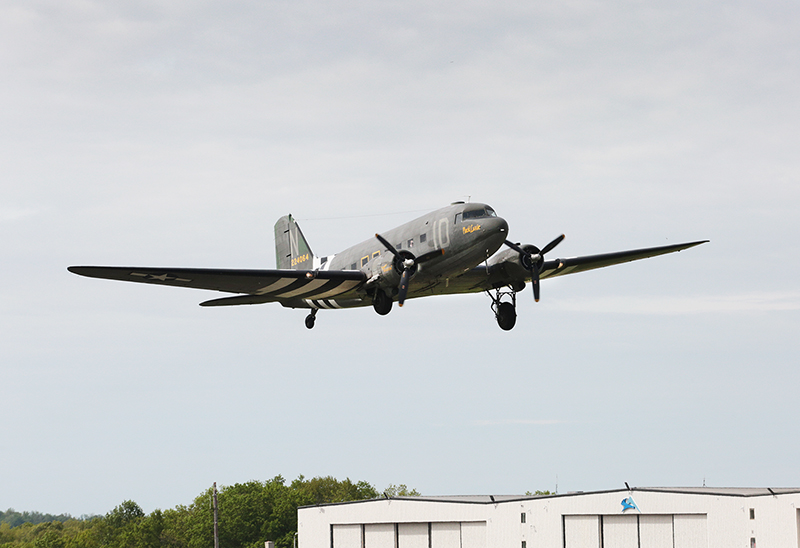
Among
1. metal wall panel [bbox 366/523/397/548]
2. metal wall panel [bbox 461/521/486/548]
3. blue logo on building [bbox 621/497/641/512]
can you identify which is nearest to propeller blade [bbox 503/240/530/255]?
blue logo on building [bbox 621/497/641/512]

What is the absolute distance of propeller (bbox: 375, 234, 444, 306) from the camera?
34.5m

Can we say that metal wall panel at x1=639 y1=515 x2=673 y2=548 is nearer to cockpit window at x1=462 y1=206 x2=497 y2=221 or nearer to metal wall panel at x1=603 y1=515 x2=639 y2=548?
metal wall panel at x1=603 y1=515 x2=639 y2=548

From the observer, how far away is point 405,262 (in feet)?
114

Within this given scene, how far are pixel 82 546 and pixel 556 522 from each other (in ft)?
407

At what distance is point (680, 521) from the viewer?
61.8 metres

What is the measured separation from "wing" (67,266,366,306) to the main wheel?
21.2ft

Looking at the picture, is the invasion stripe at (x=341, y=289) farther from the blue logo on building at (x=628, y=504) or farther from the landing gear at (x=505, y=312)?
the blue logo on building at (x=628, y=504)

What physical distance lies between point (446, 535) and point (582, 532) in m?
12.4

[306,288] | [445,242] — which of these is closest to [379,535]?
[306,288]

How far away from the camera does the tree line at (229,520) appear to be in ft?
465

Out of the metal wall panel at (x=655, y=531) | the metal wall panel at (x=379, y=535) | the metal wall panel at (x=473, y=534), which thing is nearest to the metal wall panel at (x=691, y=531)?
the metal wall panel at (x=655, y=531)

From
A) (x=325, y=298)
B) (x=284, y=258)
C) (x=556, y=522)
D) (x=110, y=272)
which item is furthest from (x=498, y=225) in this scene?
(x=556, y=522)

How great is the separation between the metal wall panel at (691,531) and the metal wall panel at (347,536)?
29.3 meters

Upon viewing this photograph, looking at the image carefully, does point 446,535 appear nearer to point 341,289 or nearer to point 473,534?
point 473,534
